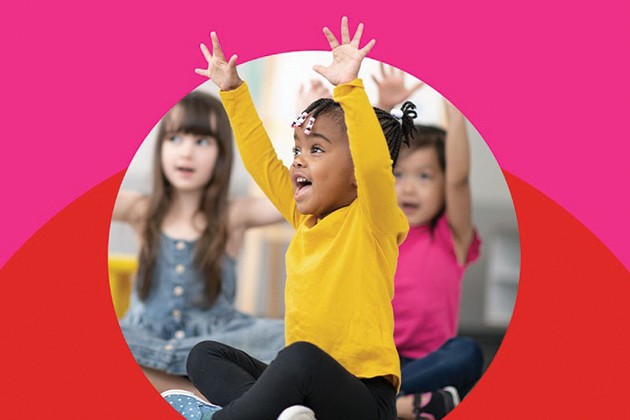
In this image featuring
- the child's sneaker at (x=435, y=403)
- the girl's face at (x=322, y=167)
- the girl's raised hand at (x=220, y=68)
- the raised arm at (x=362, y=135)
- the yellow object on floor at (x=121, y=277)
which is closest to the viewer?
the raised arm at (x=362, y=135)

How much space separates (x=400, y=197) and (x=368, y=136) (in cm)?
76

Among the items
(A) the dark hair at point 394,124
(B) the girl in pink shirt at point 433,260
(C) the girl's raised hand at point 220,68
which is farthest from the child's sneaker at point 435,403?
(C) the girl's raised hand at point 220,68

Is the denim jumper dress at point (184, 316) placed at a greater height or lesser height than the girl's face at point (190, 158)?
lesser

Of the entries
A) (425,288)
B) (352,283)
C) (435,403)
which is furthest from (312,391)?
(425,288)

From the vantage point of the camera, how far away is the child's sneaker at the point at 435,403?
6.10 ft

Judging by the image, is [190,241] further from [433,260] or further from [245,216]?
[433,260]

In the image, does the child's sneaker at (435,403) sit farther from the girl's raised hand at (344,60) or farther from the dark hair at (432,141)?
the girl's raised hand at (344,60)

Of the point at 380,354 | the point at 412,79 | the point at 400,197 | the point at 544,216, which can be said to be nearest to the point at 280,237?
the point at 400,197

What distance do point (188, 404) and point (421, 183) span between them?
2.12 feet

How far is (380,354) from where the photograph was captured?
1.32 metres

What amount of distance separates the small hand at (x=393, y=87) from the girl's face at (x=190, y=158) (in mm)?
339

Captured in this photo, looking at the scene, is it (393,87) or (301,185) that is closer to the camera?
(301,185)

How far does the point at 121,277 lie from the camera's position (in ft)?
6.49

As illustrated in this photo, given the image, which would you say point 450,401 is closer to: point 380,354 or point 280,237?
point 280,237
